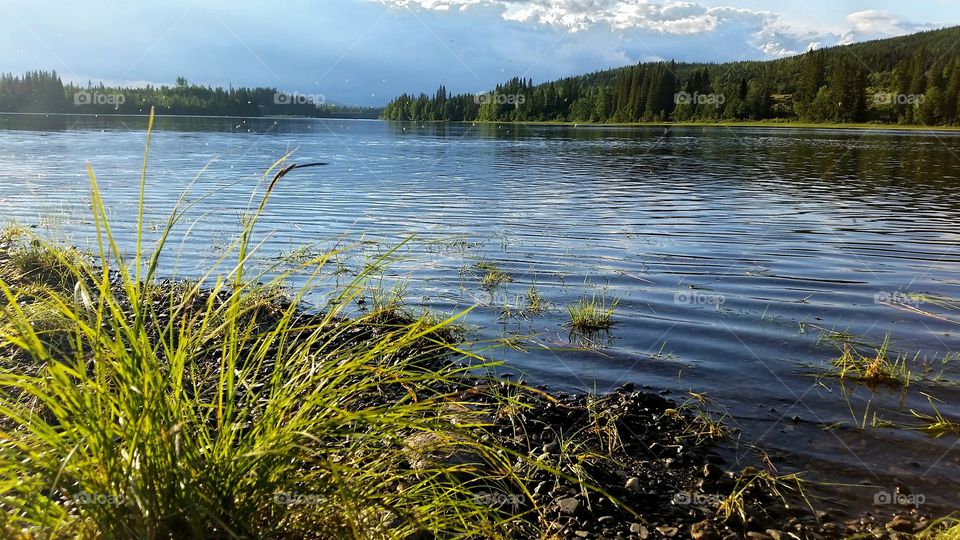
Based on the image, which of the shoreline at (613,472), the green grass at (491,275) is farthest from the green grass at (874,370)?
the green grass at (491,275)

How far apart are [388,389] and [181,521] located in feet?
15.4

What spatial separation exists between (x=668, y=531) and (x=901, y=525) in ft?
6.01

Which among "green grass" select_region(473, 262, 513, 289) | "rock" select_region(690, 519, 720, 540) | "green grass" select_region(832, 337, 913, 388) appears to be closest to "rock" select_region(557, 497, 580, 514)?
"rock" select_region(690, 519, 720, 540)

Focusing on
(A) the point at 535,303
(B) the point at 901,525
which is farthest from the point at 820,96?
(B) the point at 901,525

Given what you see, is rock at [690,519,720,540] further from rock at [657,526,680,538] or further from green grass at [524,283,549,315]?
green grass at [524,283,549,315]

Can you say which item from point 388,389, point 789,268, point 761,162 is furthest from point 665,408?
point 761,162

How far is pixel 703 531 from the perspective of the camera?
5016 millimetres

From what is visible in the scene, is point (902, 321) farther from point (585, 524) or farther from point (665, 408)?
point (585, 524)

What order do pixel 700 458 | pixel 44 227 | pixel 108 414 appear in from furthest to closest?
pixel 44 227, pixel 700 458, pixel 108 414

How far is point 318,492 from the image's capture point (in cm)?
338

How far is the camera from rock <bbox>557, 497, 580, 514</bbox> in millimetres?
5219

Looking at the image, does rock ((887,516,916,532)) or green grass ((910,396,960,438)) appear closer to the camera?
rock ((887,516,916,532))

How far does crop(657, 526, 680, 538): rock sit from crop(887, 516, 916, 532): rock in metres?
1.69

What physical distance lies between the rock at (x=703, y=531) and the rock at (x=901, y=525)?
1.39m
